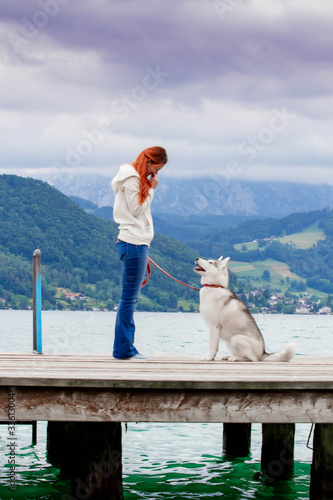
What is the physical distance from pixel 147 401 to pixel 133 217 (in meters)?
2.33

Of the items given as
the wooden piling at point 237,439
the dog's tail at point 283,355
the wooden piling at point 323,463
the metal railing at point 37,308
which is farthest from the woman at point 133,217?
the wooden piling at point 237,439

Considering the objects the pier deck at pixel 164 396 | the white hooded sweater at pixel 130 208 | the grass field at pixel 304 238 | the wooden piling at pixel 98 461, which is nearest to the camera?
the pier deck at pixel 164 396

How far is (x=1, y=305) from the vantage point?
4464 inches

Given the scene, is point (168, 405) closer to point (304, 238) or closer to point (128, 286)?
point (128, 286)

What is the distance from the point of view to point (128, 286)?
24.3 ft

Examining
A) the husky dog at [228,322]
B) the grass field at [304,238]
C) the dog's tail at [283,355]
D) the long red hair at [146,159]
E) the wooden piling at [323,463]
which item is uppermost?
the grass field at [304,238]

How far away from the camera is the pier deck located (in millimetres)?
5605

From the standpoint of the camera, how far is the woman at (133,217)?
723 cm

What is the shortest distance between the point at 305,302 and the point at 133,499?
137954 millimetres

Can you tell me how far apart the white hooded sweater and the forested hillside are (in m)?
81.8

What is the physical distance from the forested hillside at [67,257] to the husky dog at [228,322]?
81274mm

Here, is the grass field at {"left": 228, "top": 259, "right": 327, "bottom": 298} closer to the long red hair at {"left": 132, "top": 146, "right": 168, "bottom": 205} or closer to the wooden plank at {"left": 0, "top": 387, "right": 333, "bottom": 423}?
the long red hair at {"left": 132, "top": 146, "right": 168, "bottom": 205}

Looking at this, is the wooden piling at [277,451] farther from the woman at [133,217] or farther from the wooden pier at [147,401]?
the woman at [133,217]

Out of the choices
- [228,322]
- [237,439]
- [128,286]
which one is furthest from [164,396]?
[237,439]
